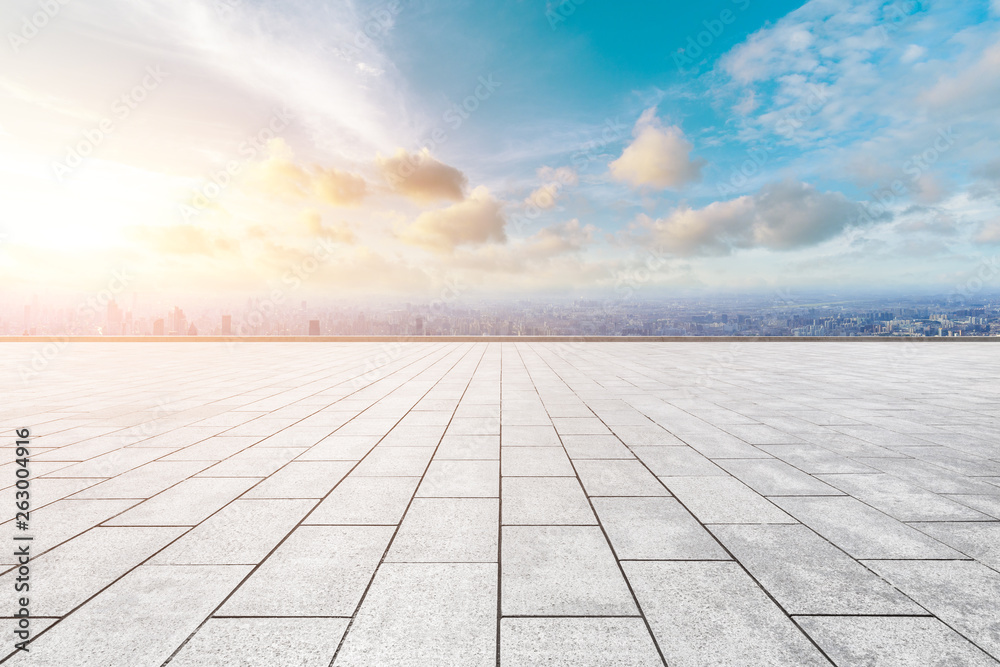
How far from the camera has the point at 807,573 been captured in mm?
2959

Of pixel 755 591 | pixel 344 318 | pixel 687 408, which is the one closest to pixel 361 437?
pixel 755 591

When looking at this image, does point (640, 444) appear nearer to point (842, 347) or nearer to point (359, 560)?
point (359, 560)

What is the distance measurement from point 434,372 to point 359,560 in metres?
9.65

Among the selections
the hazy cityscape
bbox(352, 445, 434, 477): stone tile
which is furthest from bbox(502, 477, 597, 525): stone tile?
the hazy cityscape

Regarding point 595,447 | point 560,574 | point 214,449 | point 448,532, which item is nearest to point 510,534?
point 448,532

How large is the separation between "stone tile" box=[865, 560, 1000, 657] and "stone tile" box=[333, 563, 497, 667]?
2.45 meters

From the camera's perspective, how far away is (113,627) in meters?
2.47

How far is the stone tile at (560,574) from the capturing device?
2.62 m

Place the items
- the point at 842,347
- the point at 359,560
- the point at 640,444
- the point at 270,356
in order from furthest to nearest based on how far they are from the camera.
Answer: the point at 842,347
the point at 270,356
the point at 640,444
the point at 359,560

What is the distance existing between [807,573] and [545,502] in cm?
192

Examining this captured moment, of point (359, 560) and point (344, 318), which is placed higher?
point (344, 318)

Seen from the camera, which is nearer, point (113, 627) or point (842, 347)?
point (113, 627)

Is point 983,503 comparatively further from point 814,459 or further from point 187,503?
point 187,503

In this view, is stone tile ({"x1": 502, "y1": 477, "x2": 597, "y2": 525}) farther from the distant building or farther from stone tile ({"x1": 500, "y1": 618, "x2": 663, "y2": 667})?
the distant building
